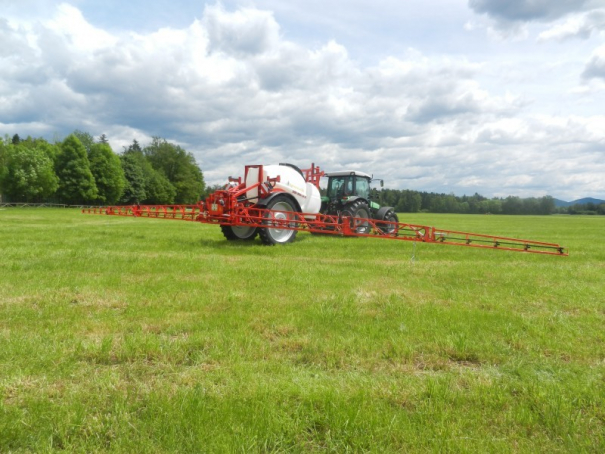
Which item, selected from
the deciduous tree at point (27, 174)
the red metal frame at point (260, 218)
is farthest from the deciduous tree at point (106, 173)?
the red metal frame at point (260, 218)

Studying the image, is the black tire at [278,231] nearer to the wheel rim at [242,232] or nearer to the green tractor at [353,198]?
the wheel rim at [242,232]

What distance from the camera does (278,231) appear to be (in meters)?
12.1

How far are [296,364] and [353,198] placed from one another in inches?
472

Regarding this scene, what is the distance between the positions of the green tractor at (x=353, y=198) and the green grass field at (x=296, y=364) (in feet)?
27.5

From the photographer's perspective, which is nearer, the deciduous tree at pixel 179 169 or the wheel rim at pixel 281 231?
the wheel rim at pixel 281 231

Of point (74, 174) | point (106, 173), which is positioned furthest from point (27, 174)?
point (106, 173)

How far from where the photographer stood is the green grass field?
244cm

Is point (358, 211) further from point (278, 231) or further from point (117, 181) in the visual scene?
point (117, 181)

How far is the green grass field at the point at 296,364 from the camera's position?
2439mm

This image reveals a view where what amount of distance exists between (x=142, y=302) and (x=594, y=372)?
16.0 feet

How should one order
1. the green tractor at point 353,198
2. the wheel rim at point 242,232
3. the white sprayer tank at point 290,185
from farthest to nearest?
the green tractor at point 353,198 < the wheel rim at point 242,232 < the white sprayer tank at point 290,185

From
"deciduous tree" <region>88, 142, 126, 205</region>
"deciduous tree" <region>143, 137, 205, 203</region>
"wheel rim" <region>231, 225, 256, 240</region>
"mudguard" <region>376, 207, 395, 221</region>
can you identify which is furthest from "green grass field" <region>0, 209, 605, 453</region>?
"deciduous tree" <region>143, 137, 205, 203</region>

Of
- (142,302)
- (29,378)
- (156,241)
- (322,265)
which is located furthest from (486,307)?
(156,241)

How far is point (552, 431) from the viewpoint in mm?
2525
